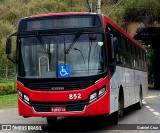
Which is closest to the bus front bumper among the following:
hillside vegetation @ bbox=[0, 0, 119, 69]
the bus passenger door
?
the bus passenger door

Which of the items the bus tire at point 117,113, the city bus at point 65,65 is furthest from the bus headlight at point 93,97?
the bus tire at point 117,113

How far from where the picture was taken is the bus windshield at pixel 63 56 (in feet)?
Result: 37.7

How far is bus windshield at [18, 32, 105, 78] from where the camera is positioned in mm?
11492

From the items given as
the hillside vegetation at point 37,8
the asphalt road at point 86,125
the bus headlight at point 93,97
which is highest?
the hillside vegetation at point 37,8

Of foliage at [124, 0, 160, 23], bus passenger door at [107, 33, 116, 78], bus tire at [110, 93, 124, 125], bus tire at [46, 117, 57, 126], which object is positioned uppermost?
foliage at [124, 0, 160, 23]

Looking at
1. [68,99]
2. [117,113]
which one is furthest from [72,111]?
[117,113]

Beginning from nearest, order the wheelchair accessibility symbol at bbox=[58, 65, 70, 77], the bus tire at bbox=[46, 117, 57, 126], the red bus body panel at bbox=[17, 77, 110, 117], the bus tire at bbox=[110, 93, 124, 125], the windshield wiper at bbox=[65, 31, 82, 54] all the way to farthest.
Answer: the red bus body panel at bbox=[17, 77, 110, 117]
the wheelchair accessibility symbol at bbox=[58, 65, 70, 77]
the windshield wiper at bbox=[65, 31, 82, 54]
the bus tire at bbox=[110, 93, 124, 125]
the bus tire at bbox=[46, 117, 57, 126]

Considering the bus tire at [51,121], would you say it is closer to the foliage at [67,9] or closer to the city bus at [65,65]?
the city bus at [65,65]

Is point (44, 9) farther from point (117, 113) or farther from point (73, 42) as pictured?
point (73, 42)

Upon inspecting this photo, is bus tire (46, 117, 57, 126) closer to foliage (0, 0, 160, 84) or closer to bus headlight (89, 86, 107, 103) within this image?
bus headlight (89, 86, 107, 103)

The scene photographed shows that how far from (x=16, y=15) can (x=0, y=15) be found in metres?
5.44

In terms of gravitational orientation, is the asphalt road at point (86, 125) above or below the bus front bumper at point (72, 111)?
below

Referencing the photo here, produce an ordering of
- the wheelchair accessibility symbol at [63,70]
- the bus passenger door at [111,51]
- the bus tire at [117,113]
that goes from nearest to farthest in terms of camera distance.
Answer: the wheelchair accessibility symbol at [63,70]
the bus passenger door at [111,51]
the bus tire at [117,113]

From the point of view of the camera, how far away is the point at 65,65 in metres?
11.5
